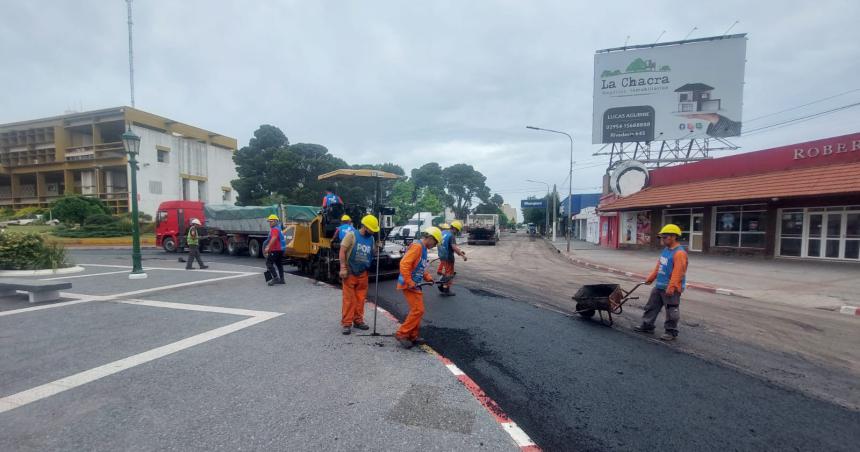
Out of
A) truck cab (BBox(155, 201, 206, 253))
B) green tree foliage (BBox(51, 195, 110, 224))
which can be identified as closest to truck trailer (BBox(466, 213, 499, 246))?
truck cab (BBox(155, 201, 206, 253))

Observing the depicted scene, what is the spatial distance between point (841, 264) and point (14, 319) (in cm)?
2225

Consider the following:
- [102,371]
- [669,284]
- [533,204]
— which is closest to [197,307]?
[102,371]

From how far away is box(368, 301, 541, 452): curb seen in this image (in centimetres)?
272

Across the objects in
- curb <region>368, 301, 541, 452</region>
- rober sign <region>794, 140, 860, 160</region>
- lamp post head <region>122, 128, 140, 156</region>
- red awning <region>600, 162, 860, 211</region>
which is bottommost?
curb <region>368, 301, 541, 452</region>

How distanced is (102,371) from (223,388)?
58.8 inches

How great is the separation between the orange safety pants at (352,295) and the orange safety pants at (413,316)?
90 centimetres

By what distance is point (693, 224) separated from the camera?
725 inches

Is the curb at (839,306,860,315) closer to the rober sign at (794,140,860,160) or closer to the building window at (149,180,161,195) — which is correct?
the rober sign at (794,140,860,160)

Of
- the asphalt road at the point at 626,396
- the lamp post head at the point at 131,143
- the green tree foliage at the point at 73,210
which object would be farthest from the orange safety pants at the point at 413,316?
the green tree foliage at the point at 73,210

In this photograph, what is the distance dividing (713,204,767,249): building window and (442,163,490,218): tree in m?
57.0

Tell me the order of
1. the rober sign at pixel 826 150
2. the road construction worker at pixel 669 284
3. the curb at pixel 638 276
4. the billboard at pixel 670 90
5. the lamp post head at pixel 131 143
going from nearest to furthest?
1. the road construction worker at pixel 669 284
2. the curb at pixel 638 276
3. the lamp post head at pixel 131 143
4. the rober sign at pixel 826 150
5. the billboard at pixel 670 90

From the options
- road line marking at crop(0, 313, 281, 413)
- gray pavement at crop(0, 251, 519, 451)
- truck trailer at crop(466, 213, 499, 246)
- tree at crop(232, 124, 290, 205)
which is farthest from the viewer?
tree at crop(232, 124, 290, 205)

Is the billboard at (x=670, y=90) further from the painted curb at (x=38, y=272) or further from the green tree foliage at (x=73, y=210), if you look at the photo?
the green tree foliage at (x=73, y=210)

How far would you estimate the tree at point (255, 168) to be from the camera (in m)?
33.4
